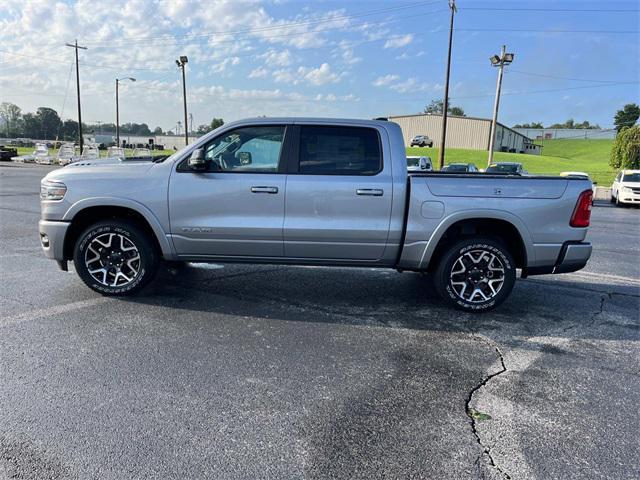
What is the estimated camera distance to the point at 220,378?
338cm

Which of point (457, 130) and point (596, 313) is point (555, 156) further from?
point (596, 313)

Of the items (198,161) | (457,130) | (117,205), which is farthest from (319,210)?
(457,130)

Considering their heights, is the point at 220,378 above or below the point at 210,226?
below

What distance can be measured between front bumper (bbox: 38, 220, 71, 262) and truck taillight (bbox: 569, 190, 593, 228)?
532 centimetres

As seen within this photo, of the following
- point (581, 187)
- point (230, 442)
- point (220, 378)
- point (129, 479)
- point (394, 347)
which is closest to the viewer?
point (129, 479)

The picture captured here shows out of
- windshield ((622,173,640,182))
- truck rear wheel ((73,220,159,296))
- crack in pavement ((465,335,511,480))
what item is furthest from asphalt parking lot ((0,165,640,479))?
windshield ((622,173,640,182))

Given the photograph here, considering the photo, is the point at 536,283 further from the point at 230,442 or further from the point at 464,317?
the point at 230,442

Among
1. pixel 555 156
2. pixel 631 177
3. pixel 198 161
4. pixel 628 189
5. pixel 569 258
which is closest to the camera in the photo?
pixel 198 161

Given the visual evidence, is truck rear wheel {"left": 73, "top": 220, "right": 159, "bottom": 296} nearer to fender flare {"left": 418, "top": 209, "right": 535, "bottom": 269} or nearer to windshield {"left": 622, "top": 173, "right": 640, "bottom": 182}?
fender flare {"left": 418, "top": 209, "right": 535, "bottom": 269}

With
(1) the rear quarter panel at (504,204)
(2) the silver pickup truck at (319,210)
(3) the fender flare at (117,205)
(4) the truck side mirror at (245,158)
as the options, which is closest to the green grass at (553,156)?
(1) the rear quarter panel at (504,204)

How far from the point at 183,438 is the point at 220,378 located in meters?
0.73

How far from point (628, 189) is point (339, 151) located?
62.4 feet

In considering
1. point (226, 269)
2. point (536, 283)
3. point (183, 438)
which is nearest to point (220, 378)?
point (183, 438)

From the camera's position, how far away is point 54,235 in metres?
4.87
